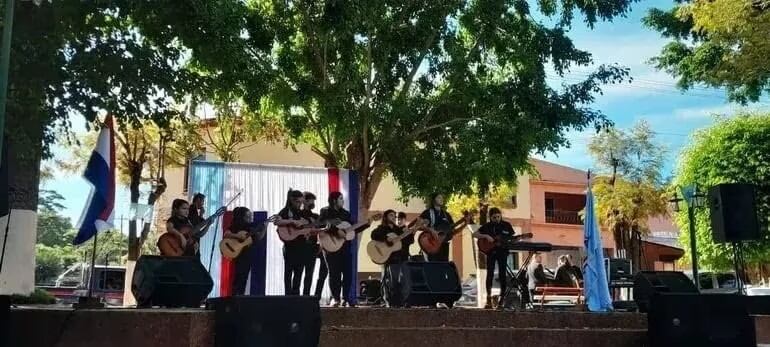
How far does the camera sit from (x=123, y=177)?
2517 centimetres

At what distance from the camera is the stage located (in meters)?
6.54

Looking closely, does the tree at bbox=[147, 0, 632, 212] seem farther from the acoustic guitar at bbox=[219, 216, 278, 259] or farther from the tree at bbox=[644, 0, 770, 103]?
the acoustic guitar at bbox=[219, 216, 278, 259]

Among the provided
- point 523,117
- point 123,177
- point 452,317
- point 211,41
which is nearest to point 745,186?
point 523,117

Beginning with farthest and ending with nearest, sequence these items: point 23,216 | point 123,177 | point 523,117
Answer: point 123,177, point 523,117, point 23,216

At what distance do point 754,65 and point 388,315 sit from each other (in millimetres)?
9848

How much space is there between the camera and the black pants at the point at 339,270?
33.1 ft

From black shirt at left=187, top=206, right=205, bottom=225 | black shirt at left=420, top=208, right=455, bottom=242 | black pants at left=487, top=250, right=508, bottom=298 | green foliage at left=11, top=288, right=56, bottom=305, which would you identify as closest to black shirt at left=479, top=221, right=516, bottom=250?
black pants at left=487, top=250, right=508, bottom=298

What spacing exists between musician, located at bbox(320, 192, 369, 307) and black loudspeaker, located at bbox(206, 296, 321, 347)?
3777 mm

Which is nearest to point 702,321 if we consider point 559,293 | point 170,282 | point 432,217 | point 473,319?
point 473,319

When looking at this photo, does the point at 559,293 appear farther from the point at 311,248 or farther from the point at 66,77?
the point at 66,77

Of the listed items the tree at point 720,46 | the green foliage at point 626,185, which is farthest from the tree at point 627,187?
the tree at point 720,46

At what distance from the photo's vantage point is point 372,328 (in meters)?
7.28

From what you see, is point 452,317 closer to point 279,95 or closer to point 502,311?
point 502,311

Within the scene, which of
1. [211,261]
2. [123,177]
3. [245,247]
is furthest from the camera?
[123,177]
